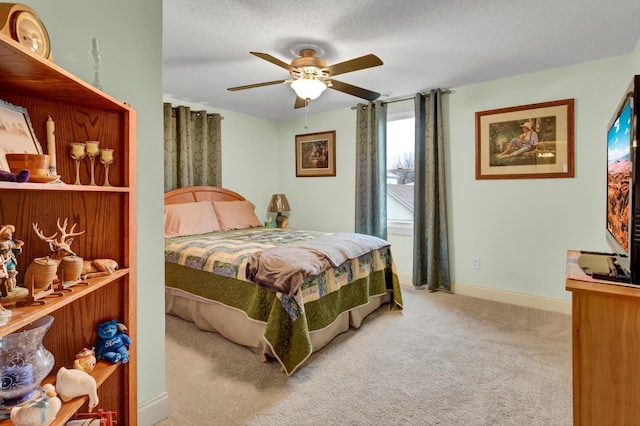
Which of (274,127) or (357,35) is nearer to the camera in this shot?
(357,35)

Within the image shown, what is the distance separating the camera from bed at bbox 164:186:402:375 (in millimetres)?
2174

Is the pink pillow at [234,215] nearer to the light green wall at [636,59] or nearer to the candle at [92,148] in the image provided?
the candle at [92,148]

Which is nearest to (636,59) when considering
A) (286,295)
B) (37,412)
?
(286,295)

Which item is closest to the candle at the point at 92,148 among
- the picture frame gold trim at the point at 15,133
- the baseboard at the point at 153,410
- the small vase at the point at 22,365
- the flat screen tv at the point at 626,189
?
the picture frame gold trim at the point at 15,133

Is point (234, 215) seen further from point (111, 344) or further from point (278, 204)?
point (111, 344)

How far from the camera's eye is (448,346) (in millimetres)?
2525

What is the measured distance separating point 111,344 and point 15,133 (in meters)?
0.81

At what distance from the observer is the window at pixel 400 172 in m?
4.27

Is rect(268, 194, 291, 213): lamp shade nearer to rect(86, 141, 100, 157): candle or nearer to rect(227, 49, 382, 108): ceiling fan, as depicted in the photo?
rect(227, 49, 382, 108): ceiling fan

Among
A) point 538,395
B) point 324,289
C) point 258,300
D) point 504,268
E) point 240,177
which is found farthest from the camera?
point 240,177

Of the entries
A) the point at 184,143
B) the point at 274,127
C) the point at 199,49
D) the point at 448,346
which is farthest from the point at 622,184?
the point at 274,127

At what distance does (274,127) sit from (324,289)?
351 centimetres

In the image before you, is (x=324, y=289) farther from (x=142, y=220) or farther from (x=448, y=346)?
(x=142, y=220)

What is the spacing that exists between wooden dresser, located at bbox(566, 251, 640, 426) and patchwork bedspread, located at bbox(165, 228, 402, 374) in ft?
4.55
